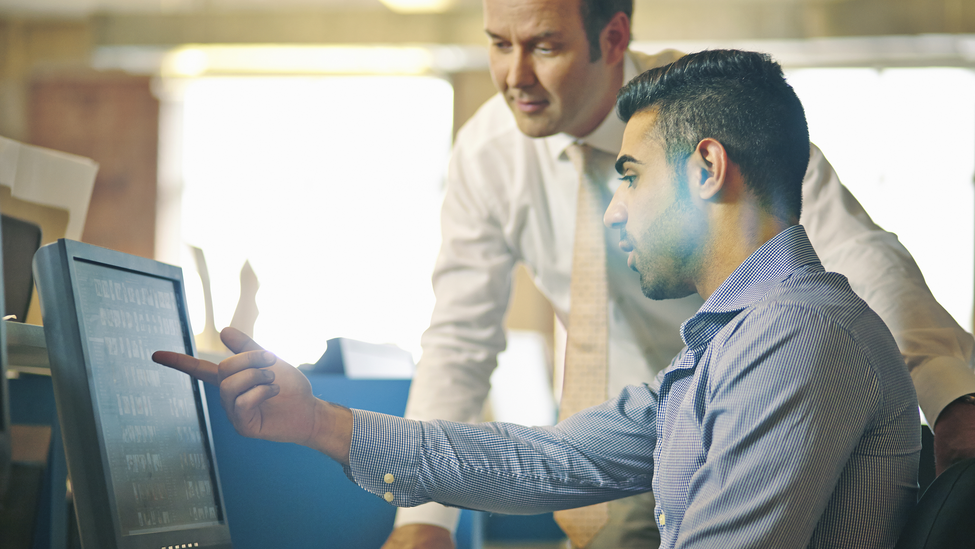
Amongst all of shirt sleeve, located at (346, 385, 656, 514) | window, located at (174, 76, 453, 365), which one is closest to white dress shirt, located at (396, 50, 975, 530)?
shirt sleeve, located at (346, 385, 656, 514)

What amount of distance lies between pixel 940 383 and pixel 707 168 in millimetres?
440

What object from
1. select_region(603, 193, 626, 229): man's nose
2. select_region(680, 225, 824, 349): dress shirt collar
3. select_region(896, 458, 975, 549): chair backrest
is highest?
select_region(603, 193, 626, 229): man's nose

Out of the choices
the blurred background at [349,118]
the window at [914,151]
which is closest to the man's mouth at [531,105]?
the blurred background at [349,118]

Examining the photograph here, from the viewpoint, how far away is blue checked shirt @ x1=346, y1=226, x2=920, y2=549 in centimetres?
71

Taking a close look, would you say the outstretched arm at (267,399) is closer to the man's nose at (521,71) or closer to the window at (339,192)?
the man's nose at (521,71)

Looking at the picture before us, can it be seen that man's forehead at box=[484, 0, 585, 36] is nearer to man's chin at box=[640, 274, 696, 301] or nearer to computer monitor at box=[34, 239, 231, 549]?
man's chin at box=[640, 274, 696, 301]

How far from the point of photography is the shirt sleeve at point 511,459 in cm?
98

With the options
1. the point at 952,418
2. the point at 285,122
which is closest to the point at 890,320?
the point at 952,418

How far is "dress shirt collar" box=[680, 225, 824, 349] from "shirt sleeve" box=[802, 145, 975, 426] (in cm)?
32

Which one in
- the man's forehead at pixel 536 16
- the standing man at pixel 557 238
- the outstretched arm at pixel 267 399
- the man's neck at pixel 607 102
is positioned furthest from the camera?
the man's neck at pixel 607 102

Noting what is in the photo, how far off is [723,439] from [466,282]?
93cm

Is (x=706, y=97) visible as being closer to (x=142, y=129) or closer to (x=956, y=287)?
(x=956, y=287)

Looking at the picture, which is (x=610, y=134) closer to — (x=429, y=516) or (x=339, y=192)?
(x=429, y=516)

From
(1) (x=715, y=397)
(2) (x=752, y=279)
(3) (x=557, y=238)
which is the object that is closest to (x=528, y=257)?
(3) (x=557, y=238)
